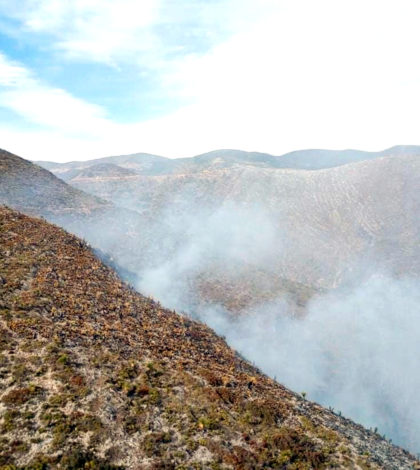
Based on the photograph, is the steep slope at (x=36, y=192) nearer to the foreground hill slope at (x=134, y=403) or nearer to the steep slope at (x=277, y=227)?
the steep slope at (x=277, y=227)

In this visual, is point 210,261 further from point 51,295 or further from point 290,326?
point 51,295

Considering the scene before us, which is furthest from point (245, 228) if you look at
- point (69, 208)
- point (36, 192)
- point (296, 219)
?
point (36, 192)

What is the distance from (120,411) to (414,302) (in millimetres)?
92559

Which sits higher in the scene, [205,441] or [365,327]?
[205,441]

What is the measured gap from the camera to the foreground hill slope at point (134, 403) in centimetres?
2088

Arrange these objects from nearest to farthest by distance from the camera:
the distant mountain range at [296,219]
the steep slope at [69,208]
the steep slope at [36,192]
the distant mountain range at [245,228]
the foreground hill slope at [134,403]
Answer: the foreground hill slope at [134,403], the distant mountain range at [245,228], the steep slope at [69,208], the distant mountain range at [296,219], the steep slope at [36,192]

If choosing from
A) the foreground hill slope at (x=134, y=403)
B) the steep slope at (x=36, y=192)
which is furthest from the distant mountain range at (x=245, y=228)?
the foreground hill slope at (x=134, y=403)

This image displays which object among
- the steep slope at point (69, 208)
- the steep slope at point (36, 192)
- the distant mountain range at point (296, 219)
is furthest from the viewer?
the steep slope at point (36, 192)

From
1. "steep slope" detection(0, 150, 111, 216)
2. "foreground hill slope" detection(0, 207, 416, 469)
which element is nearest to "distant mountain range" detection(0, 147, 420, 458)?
"steep slope" detection(0, 150, 111, 216)

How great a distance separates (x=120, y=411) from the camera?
23.6 m

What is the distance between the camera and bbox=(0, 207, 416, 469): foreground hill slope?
2088 cm

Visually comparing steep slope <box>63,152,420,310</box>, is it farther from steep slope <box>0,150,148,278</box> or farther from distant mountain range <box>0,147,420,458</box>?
steep slope <box>0,150,148,278</box>

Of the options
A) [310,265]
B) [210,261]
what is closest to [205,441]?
[210,261]

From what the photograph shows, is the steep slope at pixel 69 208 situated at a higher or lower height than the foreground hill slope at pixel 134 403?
higher
